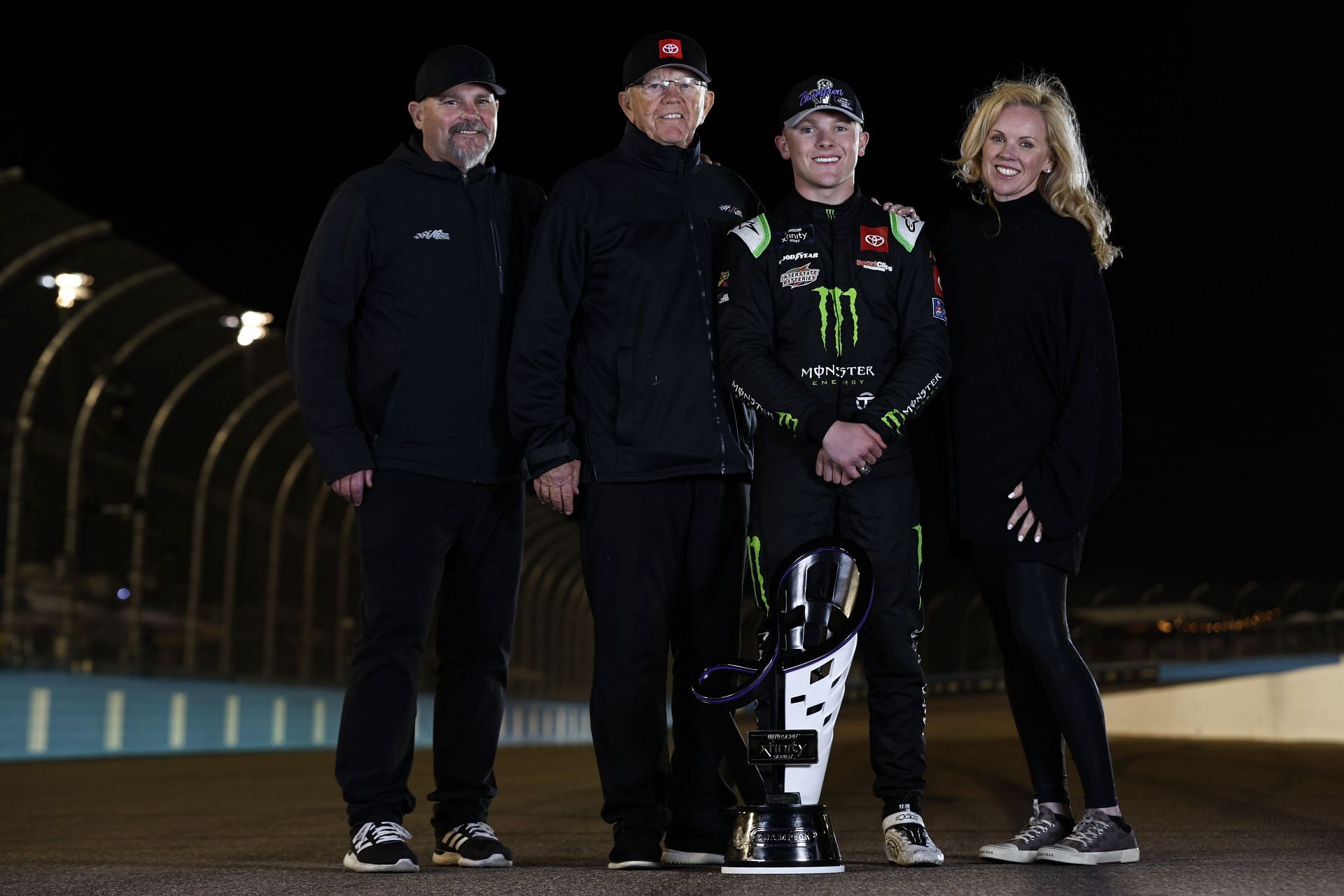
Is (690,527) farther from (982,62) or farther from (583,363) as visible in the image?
(982,62)

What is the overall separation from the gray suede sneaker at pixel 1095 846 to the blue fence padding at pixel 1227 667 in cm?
2980

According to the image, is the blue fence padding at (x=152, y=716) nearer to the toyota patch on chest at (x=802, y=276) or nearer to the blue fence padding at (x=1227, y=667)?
the toyota patch on chest at (x=802, y=276)

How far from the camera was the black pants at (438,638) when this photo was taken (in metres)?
4.28

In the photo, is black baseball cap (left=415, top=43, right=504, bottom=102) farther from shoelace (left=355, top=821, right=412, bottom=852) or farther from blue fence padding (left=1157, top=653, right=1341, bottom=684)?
blue fence padding (left=1157, top=653, right=1341, bottom=684)

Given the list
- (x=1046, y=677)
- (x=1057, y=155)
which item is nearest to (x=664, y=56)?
(x=1057, y=155)

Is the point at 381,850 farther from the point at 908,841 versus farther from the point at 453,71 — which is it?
the point at 453,71

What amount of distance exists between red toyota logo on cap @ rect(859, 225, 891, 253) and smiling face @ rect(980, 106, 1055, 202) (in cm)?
46

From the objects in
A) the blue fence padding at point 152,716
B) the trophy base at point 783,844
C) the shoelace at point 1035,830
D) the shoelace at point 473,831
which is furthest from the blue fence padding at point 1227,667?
the trophy base at point 783,844

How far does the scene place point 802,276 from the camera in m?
4.13

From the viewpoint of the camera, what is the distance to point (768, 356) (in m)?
4.09

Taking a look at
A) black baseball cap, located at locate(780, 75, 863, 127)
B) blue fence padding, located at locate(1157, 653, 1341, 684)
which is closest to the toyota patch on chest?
black baseball cap, located at locate(780, 75, 863, 127)

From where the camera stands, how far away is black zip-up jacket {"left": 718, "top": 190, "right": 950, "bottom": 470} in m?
4.07

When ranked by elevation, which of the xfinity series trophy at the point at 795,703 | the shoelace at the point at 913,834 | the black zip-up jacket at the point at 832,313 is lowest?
the shoelace at the point at 913,834

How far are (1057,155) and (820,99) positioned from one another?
749mm
